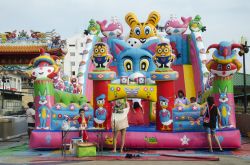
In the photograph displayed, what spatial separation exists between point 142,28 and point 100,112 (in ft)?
19.6

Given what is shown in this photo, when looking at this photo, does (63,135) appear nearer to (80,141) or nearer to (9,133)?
(80,141)

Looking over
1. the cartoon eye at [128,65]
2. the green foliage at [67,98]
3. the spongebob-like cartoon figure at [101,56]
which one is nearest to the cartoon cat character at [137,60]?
the cartoon eye at [128,65]

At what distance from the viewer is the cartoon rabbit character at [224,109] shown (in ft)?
31.8

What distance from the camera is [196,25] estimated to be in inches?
642

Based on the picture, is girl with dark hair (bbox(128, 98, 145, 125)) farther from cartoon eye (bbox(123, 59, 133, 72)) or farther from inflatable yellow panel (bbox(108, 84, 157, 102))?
inflatable yellow panel (bbox(108, 84, 157, 102))

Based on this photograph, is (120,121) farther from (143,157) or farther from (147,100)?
(147,100)

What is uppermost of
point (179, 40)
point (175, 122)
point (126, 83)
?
point (179, 40)

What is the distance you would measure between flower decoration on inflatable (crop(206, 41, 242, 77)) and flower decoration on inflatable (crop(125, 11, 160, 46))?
546cm

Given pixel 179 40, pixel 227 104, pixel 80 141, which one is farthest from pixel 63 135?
pixel 179 40

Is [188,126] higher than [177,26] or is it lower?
lower

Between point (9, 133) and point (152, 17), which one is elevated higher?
point (152, 17)

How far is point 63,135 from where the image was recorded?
966 centimetres

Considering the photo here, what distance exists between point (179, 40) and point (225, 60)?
264 inches

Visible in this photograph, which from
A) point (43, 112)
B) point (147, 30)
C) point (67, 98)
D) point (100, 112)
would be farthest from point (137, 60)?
point (43, 112)
